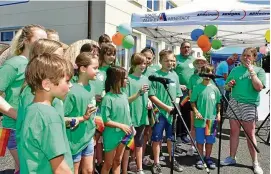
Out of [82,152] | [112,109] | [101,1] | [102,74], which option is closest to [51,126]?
[82,152]

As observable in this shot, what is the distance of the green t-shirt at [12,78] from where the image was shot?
2.17m

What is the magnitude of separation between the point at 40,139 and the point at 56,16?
32.8ft

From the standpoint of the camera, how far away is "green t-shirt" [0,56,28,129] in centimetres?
217

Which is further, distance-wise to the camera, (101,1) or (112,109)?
(101,1)

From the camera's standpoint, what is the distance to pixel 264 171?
421cm

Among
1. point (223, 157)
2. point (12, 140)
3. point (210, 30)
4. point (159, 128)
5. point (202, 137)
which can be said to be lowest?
point (223, 157)

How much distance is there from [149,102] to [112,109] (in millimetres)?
974

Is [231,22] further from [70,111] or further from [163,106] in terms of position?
[70,111]

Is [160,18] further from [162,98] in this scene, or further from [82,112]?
[82,112]

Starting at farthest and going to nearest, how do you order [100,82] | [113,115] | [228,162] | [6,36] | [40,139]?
1. [6,36]
2. [228,162]
3. [100,82]
4. [113,115]
5. [40,139]

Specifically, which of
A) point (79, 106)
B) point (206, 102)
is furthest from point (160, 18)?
point (79, 106)

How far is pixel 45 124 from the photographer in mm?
1467

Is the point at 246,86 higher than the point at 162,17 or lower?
lower

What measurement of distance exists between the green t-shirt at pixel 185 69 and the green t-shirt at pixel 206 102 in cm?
119
